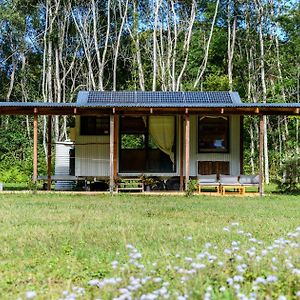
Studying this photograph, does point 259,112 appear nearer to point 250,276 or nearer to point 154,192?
point 154,192

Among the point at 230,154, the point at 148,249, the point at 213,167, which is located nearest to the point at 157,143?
the point at 213,167

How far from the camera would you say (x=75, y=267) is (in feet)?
14.6

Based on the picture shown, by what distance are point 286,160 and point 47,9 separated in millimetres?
17320

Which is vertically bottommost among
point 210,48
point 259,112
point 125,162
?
point 125,162

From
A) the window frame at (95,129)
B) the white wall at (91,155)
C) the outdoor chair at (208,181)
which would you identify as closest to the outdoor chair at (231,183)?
the outdoor chair at (208,181)

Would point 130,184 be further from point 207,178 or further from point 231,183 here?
point 231,183

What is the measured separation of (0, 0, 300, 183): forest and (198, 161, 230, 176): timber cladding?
834cm

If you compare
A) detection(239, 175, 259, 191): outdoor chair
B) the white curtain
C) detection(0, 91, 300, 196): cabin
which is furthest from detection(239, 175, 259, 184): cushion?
the white curtain

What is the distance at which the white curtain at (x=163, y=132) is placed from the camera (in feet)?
46.3

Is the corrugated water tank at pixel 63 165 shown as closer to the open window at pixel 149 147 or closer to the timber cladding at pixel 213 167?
the open window at pixel 149 147

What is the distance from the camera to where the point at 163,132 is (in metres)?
14.1

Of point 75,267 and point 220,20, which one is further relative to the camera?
point 220,20

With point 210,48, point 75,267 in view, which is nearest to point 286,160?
point 75,267

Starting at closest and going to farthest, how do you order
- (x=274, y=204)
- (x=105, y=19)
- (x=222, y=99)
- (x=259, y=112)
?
(x=274, y=204) < (x=259, y=112) < (x=222, y=99) < (x=105, y=19)
